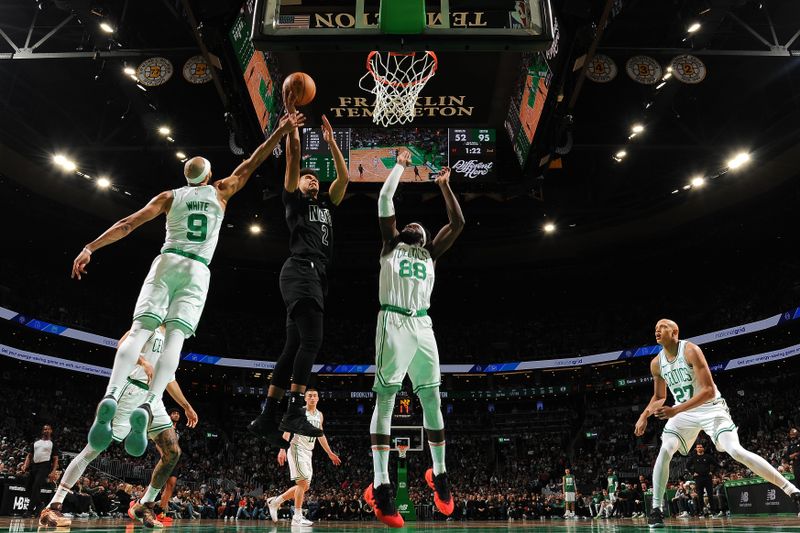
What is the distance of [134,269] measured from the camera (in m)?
30.0

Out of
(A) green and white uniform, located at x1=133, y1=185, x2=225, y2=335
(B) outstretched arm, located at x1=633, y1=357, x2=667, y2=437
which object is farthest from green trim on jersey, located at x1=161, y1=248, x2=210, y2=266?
(B) outstretched arm, located at x1=633, y1=357, x2=667, y2=437

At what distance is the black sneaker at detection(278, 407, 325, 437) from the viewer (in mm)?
4797

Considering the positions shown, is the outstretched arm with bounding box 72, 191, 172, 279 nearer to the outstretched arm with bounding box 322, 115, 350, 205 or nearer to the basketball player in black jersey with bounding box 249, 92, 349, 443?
the basketball player in black jersey with bounding box 249, 92, 349, 443

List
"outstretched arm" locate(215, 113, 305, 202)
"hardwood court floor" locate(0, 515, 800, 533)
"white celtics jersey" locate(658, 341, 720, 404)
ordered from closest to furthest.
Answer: "hardwood court floor" locate(0, 515, 800, 533), "outstretched arm" locate(215, 113, 305, 202), "white celtics jersey" locate(658, 341, 720, 404)

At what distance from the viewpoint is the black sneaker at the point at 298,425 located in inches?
189

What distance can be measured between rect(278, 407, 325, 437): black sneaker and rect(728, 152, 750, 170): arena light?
68.5ft

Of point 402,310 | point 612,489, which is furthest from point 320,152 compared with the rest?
point 612,489

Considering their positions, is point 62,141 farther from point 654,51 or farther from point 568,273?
point 568,273

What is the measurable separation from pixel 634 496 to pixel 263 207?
18147mm

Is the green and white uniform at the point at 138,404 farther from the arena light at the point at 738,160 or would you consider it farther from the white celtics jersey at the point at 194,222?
the arena light at the point at 738,160

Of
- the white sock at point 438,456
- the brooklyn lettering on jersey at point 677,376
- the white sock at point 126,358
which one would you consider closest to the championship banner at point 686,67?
the brooklyn lettering on jersey at point 677,376

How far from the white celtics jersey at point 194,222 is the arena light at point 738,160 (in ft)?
68.4

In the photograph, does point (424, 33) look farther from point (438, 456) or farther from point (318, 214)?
point (438, 456)

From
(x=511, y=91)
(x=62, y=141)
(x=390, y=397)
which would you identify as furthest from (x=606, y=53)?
(x=62, y=141)
